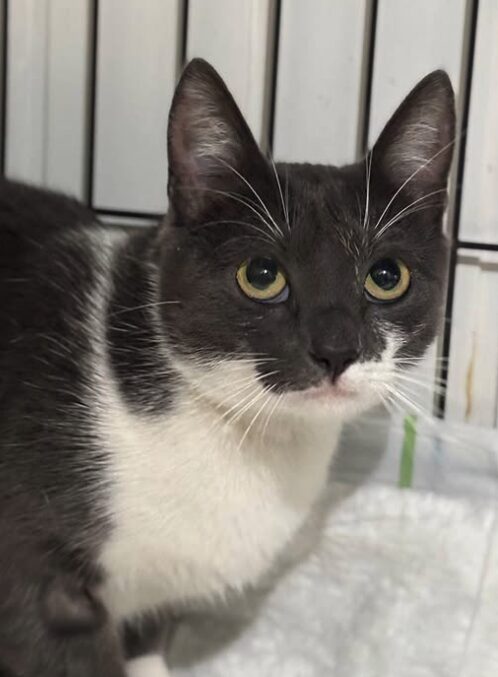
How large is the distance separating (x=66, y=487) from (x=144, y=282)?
23 centimetres

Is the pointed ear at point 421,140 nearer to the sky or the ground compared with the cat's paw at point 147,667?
nearer to the sky

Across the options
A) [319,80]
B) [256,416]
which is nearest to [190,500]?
[256,416]

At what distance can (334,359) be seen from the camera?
0.74 metres

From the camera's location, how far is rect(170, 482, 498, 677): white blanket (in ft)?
3.30

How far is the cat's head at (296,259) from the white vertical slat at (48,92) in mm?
438

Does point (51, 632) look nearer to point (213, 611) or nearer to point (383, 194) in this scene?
point (213, 611)

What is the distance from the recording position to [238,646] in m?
1.05

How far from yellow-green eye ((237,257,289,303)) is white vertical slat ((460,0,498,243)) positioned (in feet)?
1.43

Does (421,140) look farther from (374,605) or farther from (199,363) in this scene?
(374,605)

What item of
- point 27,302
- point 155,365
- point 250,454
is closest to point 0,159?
point 27,302

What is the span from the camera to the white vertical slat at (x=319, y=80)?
1116 millimetres

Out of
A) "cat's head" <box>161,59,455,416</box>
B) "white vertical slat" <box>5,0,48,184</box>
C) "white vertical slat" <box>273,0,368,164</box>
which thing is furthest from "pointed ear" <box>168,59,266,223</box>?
"white vertical slat" <box>5,0,48,184</box>

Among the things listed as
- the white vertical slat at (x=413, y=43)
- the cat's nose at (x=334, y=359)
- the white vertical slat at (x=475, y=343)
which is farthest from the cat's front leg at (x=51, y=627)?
the white vertical slat at (x=475, y=343)

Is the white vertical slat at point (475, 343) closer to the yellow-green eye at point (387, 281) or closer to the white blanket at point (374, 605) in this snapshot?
the white blanket at point (374, 605)
